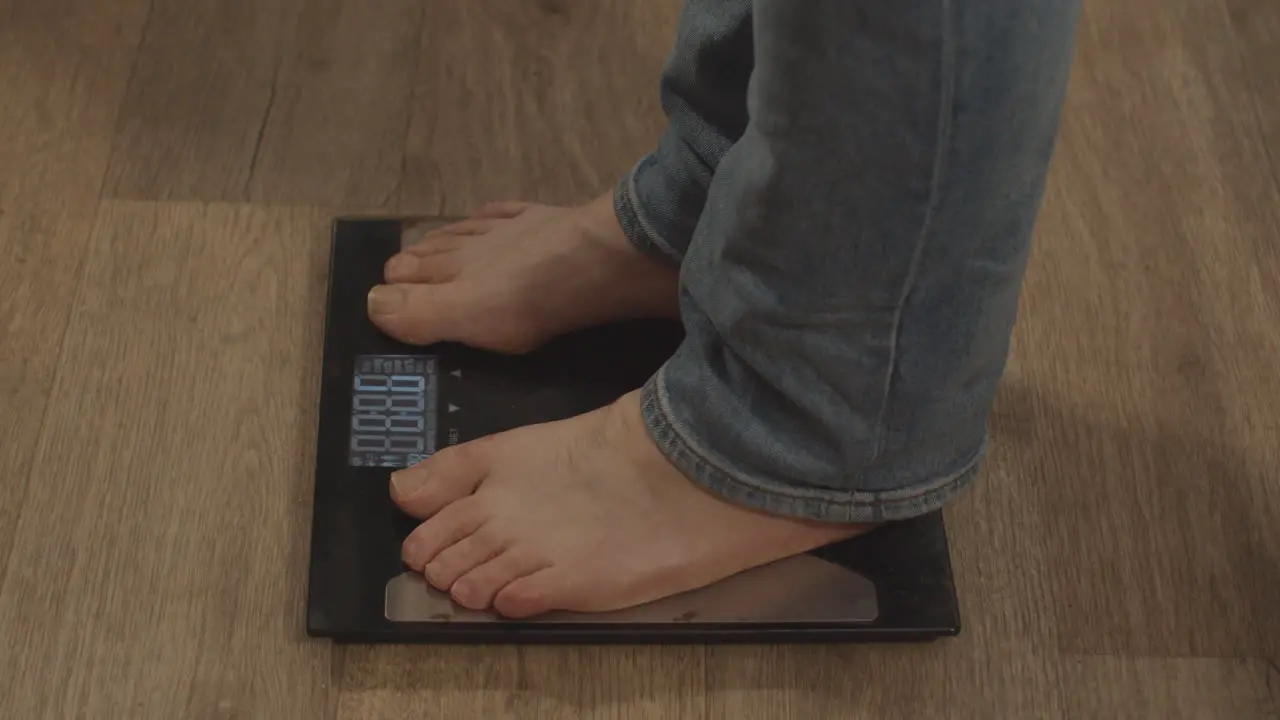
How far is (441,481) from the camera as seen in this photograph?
794 mm

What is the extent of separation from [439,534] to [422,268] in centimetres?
21

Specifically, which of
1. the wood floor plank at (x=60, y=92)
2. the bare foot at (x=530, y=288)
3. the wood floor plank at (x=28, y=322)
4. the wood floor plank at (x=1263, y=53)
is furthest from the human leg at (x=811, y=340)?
the wood floor plank at (x=1263, y=53)

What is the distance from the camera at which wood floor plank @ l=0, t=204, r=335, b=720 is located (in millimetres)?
766

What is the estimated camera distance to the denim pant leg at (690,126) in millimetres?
710

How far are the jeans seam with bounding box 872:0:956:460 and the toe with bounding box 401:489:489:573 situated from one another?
263 mm

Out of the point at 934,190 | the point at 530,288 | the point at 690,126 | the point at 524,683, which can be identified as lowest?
the point at 524,683

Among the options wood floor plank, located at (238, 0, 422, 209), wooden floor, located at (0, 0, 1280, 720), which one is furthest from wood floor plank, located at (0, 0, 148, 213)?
wood floor plank, located at (238, 0, 422, 209)

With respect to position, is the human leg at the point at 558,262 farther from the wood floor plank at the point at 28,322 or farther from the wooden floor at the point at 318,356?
the wood floor plank at the point at 28,322

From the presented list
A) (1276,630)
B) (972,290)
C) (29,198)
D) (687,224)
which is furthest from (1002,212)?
(29,198)

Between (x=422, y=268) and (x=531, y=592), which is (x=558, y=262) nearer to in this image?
(x=422, y=268)

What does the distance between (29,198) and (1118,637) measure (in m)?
0.84

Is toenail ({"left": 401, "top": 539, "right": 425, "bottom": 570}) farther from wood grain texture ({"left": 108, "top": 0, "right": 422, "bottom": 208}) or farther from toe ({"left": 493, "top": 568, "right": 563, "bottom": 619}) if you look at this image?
wood grain texture ({"left": 108, "top": 0, "right": 422, "bottom": 208})

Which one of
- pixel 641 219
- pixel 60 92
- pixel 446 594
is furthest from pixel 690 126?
pixel 60 92

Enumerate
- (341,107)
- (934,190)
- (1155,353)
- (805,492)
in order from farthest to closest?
(341,107)
(1155,353)
(805,492)
(934,190)
